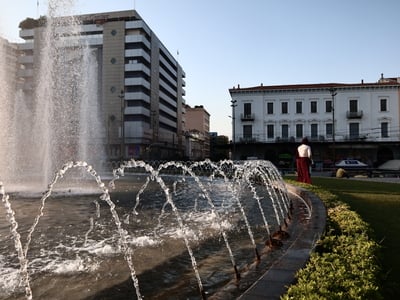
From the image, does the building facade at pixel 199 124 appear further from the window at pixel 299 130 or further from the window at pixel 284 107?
the window at pixel 299 130

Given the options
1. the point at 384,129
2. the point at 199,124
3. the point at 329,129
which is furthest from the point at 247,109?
the point at 199,124

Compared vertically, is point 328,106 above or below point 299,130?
above

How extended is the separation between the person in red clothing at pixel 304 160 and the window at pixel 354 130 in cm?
3776

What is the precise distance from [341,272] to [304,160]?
12.5 m

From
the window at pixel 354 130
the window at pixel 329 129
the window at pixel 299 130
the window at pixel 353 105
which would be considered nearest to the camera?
the window at pixel 354 130

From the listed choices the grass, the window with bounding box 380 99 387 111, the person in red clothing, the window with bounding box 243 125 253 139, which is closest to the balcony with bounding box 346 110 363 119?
the window with bounding box 380 99 387 111

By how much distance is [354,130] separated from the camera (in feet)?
171

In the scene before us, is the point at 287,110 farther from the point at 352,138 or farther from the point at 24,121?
the point at 24,121

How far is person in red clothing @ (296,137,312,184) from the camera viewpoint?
49.7 ft

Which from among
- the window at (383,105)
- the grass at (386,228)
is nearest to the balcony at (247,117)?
the window at (383,105)

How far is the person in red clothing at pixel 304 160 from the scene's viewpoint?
49.7 feet

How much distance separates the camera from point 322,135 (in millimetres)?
52906

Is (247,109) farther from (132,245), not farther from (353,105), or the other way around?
(132,245)

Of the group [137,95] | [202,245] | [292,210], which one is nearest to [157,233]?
[202,245]
